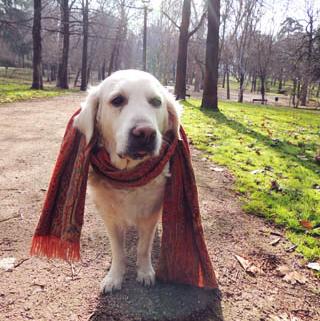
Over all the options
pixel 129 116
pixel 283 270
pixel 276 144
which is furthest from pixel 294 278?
pixel 276 144

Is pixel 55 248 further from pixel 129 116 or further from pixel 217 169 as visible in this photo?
pixel 217 169

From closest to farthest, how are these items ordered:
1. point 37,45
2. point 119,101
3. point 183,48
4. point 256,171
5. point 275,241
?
point 119,101, point 275,241, point 256,171, point 183,48, point 37,45

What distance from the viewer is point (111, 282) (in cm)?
227

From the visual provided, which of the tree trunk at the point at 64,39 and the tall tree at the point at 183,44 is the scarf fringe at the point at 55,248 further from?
the tree trunk at the point at 64,39

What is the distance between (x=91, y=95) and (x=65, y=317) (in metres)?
1.41

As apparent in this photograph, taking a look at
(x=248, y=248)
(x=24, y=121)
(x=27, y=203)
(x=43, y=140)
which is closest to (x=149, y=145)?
(x=248, y=248)

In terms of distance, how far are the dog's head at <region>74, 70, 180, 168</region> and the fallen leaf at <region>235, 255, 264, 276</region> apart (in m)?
1.18

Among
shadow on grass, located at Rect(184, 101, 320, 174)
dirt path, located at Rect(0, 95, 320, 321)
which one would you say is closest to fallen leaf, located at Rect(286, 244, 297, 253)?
dirt path, located at Rect(0, 95, 320, 321)

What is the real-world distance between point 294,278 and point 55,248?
175cm

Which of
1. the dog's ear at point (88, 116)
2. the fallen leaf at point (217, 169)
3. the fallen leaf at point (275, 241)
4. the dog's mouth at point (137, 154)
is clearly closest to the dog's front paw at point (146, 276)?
the dog's mouth at point (137, 154)

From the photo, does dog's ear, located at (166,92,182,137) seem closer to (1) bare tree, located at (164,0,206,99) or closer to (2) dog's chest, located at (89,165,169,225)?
(2) dog's chest, located at (89,165,169,225)

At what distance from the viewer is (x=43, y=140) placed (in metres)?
6.20

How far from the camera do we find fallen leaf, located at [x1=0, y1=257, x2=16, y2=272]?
243 centimetres

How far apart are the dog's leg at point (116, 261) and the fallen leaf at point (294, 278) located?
3.97 feet
